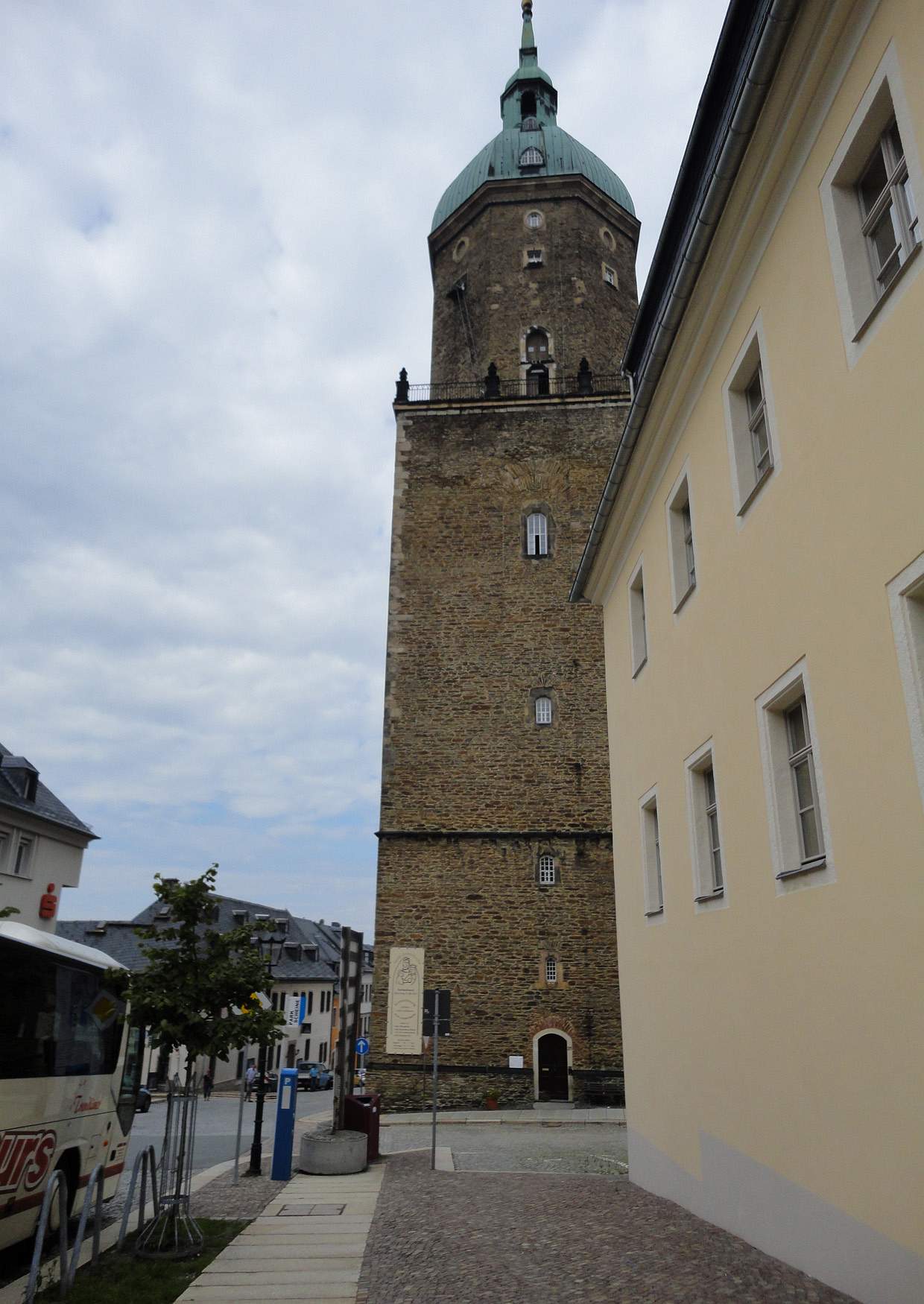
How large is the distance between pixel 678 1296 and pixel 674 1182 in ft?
11.7

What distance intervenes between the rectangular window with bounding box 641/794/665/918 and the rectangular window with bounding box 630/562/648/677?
162 centimetres

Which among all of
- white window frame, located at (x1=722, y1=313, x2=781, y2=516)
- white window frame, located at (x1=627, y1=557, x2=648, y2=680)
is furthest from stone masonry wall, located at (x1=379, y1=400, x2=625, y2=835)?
white window frame, located at (x1=722, y1=313, x2=781, y2=516)

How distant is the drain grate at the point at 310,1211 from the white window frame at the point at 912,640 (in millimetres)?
8020

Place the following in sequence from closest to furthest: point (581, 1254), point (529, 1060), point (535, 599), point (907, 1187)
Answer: point (907, 1187), point (581, 1254), point (529, 1060), point (535, 599)

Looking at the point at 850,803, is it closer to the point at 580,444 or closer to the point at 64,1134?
the point at 64,1134

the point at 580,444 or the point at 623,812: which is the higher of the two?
the point at 580,444

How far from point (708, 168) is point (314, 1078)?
136 feet

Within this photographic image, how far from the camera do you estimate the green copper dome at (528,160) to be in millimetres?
32344

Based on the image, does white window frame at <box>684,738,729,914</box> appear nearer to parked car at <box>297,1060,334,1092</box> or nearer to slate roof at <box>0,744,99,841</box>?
slate roof at <box>0,744,99,841</box>

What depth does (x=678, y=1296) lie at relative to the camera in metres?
5.68

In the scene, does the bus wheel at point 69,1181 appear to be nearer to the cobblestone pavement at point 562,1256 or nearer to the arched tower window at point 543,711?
the cobblestone pavement at point 562,1256

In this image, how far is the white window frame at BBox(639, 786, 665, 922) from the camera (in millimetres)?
10477

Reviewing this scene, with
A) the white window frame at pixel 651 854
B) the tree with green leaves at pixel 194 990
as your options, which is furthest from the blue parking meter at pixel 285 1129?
the white window frame at pixel 651 854

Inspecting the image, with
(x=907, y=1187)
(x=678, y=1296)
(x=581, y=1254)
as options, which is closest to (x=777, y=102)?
(x=907, y=1187)
